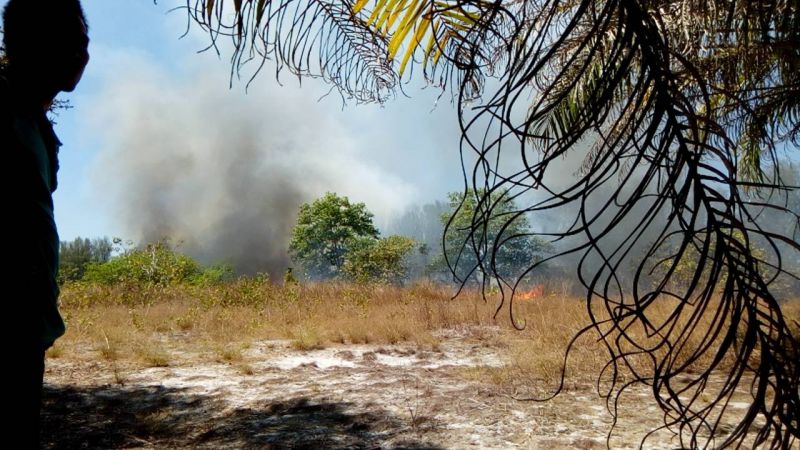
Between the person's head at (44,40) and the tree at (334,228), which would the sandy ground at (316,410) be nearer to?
the person's head at (44,40)

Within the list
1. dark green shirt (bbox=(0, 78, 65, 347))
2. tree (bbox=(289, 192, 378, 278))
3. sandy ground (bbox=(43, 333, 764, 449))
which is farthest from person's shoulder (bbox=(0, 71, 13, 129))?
tree (bbox=(289, 192, 378, 278))

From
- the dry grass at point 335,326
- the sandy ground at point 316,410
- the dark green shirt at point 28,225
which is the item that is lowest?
the sandy ground at point 316,410

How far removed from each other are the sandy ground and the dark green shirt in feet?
6.89

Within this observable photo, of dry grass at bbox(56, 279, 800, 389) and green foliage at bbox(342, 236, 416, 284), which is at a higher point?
green foliage at bbox(342, 236, 416, 284)

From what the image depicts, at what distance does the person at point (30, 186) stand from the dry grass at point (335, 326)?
365 centimetres

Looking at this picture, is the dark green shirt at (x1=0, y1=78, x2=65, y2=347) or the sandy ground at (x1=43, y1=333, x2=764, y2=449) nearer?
the dark green shirt at (x1=0, y1=78, x2=65, y2=347)

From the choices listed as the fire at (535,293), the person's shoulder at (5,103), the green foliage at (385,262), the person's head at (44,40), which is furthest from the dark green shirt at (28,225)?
the green foliage at (385,262)

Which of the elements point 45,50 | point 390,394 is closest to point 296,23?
point 45,50

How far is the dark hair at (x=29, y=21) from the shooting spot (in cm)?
131

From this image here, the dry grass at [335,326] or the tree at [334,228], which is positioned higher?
the tree at [334,228]

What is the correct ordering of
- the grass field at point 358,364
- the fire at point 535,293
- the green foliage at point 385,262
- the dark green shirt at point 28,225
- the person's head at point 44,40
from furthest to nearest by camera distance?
the green foliage at point 385,262, the fire at point 535,293, the grass field at point 358,364, the person's head at point 44,40, the dark green shirt at point 28,225

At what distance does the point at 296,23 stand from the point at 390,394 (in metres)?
3.19

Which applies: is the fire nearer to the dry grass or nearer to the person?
the dry grass

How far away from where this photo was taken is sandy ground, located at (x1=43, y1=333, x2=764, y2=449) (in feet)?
9.93
